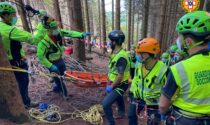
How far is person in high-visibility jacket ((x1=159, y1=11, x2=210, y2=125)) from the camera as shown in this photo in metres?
2.33

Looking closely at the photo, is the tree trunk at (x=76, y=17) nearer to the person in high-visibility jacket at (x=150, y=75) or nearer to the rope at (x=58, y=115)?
the rope at (x=58, y=115)

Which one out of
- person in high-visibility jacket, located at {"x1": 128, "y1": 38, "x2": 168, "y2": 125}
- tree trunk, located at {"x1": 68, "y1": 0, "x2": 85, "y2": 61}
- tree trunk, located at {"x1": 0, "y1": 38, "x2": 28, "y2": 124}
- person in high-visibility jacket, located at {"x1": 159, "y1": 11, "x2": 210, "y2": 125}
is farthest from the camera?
tree trunk, located at {"x1": 68, "y1": 0, "x2": 85, "y2": 61}

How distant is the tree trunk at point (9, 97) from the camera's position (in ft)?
13.4

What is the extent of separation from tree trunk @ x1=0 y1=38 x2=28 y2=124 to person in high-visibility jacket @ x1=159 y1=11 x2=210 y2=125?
2.83 m

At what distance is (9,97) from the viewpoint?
4152mm

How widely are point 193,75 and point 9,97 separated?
324 cm

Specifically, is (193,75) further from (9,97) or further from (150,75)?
(9,97)

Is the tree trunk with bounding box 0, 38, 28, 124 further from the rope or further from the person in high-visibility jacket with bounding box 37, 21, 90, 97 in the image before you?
the person in high-visibility jacket with bounding box 37, 21, 90, 97

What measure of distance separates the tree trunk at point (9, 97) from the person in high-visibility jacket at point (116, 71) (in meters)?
1.64

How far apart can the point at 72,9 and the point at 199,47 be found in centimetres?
590

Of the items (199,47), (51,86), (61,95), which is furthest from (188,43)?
(51,86)

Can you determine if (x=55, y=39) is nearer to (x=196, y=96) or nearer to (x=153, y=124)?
(x=153, y=124)

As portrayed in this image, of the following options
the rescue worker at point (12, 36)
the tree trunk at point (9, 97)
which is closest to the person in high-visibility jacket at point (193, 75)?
the tree trunk at point (9, 97)

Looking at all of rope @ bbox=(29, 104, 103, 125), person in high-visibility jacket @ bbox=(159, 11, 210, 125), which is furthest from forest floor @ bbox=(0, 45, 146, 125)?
person in high-visibility jacket @ bbox=(159, 11, 210, 125)
